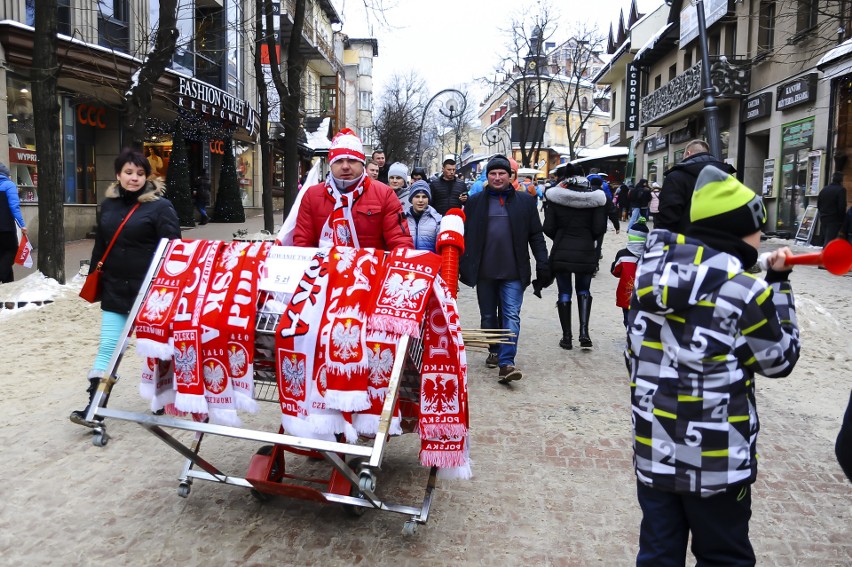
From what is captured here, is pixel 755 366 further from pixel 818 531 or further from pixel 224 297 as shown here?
pixel 224 297

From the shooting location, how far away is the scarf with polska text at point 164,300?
3238 millimetres

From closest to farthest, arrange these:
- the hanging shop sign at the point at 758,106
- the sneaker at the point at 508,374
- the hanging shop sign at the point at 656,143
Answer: the sneaker at the point at 508,374 → the hanging shop sign at the point at 758,106 → the hanging shop sign at the point at 656,143

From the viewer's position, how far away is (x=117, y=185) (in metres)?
5.17

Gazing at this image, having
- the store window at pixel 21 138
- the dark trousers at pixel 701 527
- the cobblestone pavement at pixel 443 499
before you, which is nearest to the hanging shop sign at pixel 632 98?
the store window at pixel 21 138

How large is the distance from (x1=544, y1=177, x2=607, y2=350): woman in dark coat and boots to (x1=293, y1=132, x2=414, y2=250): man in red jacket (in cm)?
361

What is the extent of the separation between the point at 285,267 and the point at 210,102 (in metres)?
18.4

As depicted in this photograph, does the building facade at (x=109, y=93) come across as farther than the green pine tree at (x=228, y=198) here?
No

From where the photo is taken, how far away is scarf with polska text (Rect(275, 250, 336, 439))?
10.2ft

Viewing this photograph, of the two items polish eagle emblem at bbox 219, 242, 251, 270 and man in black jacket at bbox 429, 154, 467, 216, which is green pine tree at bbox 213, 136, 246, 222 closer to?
man in black jacket at bbox 429, 154, 467, 216

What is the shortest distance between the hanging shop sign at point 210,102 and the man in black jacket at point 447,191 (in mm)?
10391

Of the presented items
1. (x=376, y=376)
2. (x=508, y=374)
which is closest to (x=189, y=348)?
(x=376, y=376)

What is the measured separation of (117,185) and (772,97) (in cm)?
2166

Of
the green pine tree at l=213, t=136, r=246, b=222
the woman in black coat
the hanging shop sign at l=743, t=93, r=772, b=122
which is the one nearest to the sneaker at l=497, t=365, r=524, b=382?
the woman in black coat

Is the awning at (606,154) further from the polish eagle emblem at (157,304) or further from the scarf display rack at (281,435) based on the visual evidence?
the polish eagle emblem at (157,304)
